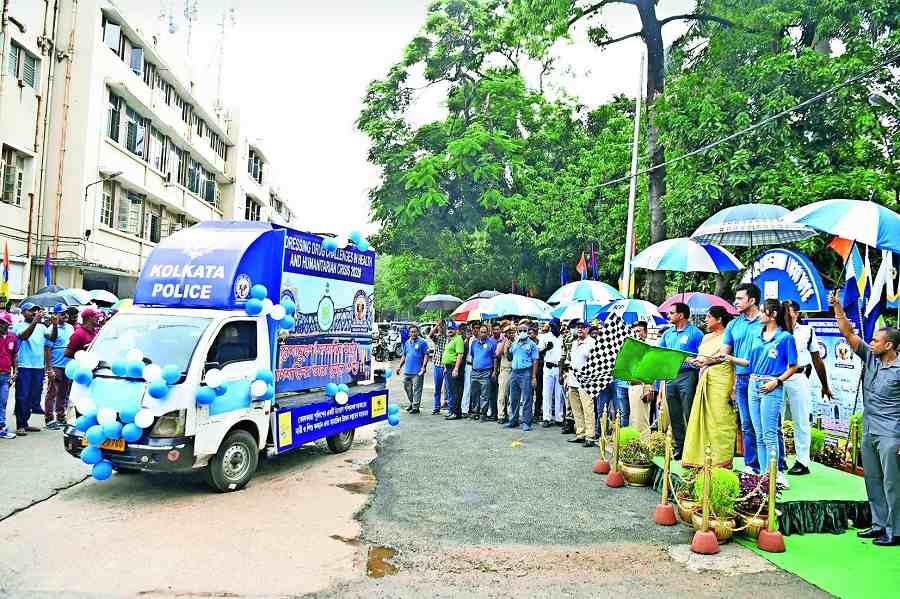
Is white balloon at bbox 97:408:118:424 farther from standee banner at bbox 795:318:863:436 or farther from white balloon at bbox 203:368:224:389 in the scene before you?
standee banner at bbox 795:318:863:436

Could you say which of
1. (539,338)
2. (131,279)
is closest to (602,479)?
(539,338)

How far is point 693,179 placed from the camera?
1554 centimetres

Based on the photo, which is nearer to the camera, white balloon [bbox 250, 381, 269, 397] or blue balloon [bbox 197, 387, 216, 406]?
blue balloon [bbox 197, 387, 216, 406]

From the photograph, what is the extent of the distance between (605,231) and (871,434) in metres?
17.5

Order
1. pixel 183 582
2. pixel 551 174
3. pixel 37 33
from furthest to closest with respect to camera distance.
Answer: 1. pixel 551 174
2. pixel 37 33
3. pixel 183 582

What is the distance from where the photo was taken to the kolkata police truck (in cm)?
684

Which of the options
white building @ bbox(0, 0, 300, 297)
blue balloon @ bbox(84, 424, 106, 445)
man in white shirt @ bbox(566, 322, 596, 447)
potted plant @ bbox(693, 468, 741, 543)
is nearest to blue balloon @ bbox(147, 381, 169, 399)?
blue balloon @ bbox(84, 424, 106, 445)

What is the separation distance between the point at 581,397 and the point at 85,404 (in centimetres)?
727

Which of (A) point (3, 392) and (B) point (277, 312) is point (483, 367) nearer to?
(B) point (277, 312)

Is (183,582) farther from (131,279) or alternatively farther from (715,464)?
(131,279)

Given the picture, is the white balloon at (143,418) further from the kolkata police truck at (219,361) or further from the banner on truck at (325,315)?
the banner on truck at (325,315)

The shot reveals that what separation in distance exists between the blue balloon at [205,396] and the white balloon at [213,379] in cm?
8

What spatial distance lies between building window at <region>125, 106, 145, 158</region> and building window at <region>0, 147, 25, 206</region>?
5733 mm

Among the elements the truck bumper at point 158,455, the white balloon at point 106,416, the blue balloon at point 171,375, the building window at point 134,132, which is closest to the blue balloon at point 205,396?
the blue balloon at point 171,375
